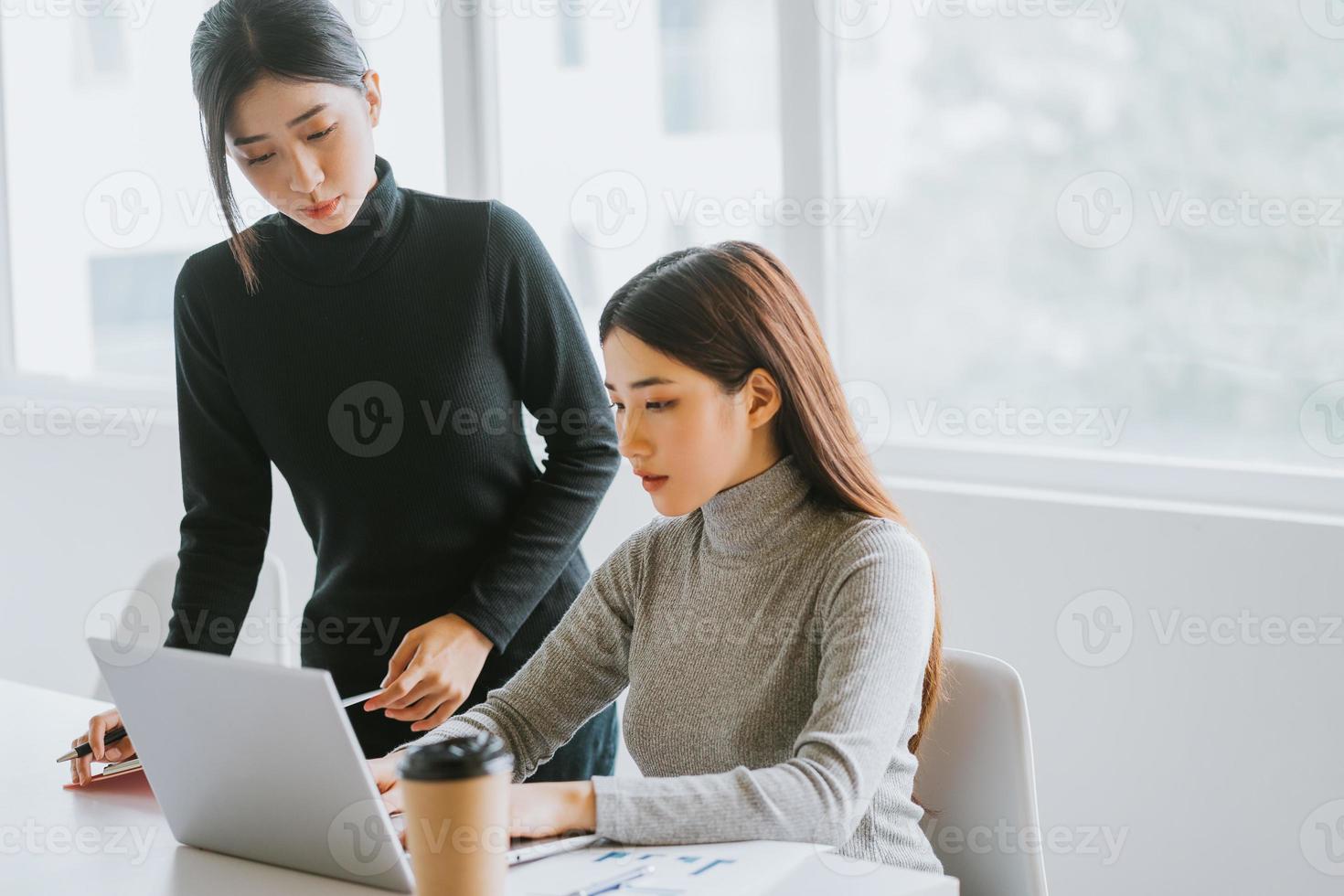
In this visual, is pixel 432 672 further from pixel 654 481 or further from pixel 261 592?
pixel 261 592

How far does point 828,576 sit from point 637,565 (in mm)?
258

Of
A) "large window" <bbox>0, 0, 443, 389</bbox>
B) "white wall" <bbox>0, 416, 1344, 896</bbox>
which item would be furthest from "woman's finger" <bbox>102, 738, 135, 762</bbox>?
"large window" <bbox>0, 0, 443, 389</bbox>

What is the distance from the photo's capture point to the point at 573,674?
1572 mm

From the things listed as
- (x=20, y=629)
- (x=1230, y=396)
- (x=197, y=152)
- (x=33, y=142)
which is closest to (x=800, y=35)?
(x=1230, y=396)

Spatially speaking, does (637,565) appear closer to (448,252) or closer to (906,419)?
(448,252)

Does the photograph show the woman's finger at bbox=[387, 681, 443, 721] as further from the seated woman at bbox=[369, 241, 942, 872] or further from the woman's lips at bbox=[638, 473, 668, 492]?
the woman's lips at bbox=[638, 473, 668, 492]

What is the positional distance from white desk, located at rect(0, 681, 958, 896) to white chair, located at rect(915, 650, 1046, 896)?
0.31m

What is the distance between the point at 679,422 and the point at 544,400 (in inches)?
14.1

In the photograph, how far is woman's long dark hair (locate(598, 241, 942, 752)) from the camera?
4.73ft

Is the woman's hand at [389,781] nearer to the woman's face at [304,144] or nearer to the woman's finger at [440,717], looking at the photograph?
the woman's finger at [440,717]

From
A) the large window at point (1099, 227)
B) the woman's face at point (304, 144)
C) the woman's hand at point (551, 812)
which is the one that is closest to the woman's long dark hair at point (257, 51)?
the woman's face at point (304, 144)

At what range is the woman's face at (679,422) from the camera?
144 centimetres

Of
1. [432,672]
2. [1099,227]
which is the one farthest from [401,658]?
[1099,227]

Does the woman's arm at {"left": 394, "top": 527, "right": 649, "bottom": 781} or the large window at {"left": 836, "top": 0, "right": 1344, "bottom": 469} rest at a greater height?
the large window at {"left": 836, "top": 0, "right": 1344, "bottom": 469}
